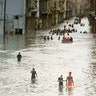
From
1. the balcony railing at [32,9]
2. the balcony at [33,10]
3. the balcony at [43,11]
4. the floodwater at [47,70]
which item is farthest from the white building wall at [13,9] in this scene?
the floodwater at [47,70]

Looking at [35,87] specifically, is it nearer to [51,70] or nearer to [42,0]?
[51,70]

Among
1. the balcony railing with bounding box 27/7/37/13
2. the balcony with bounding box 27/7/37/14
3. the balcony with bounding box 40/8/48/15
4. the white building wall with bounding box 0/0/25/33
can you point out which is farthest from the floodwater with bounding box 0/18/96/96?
the balcony with bounding box 40/8/48/15

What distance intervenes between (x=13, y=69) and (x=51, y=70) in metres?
3.27

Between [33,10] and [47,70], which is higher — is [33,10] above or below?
above

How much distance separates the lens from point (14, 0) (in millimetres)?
95688

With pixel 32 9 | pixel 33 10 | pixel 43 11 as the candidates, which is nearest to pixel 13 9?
pixel 32 9

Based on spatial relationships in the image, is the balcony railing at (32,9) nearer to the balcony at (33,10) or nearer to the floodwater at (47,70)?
the balcony at (33,10)

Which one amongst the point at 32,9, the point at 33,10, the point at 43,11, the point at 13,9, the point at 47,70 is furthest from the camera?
the point at 43,11

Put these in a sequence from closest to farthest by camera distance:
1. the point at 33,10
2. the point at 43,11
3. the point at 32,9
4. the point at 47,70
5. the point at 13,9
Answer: the point at 47,70 < the point at 13,9 < the point at 32,9 < the point at 33,10 < the point at 43,11

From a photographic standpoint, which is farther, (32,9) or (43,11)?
(43,11)

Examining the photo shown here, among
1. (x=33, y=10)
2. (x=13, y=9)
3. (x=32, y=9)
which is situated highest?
(x=32, y=9)

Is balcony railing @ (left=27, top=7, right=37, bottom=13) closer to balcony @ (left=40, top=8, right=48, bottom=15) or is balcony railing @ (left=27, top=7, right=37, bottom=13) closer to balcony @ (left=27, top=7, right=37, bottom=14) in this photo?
balcony @ (left=27, top=7, right=37, bottom=14)

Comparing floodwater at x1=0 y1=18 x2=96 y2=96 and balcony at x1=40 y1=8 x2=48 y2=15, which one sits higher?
balcony at x1=40 y1=8 x2=48 y2=15

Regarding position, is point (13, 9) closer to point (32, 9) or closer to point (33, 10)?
point (32, 9)
